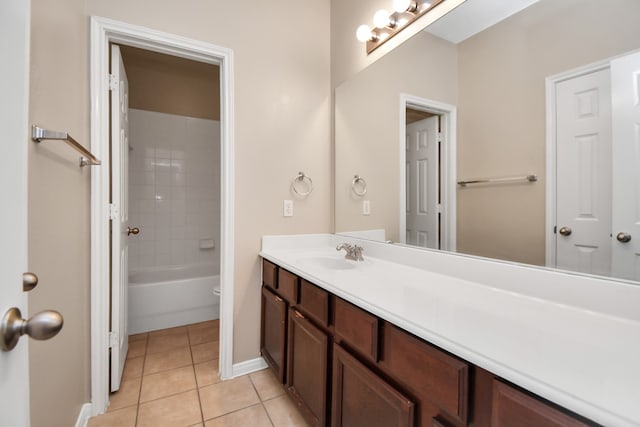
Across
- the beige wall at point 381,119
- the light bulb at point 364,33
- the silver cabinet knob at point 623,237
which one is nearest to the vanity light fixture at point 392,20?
the light bulb at point 364,33

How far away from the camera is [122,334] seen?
1.82 m

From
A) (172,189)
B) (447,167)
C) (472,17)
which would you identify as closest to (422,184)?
(447,167)

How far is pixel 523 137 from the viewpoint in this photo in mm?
1048

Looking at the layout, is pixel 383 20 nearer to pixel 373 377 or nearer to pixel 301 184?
pixel 301 184

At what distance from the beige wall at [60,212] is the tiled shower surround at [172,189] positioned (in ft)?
5.74

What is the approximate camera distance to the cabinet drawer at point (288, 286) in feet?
4.73

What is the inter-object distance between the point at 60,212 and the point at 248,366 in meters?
1.40

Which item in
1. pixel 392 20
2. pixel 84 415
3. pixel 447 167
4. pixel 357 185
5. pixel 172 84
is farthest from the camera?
pixel 172 84

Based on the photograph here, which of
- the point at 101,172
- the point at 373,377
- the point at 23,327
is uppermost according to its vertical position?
the point at 101,172

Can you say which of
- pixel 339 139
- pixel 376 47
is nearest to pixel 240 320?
pixel 339 139

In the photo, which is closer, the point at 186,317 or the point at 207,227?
the point at 186,317

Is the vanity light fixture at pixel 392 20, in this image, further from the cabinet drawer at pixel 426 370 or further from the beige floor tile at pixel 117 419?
the beige floor tile at pixel 117 419

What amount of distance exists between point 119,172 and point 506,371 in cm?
198

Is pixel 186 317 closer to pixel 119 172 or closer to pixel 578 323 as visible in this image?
pixel 119 172
